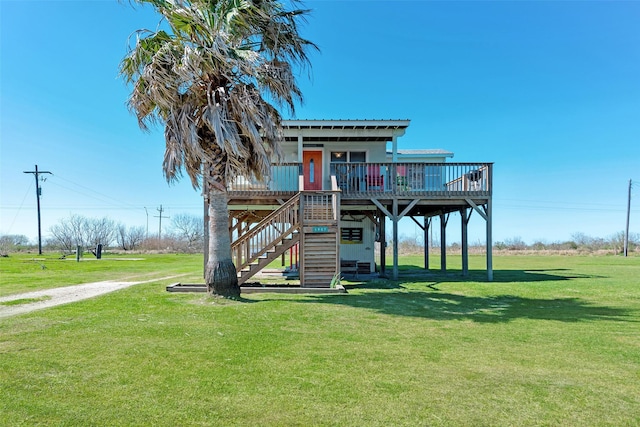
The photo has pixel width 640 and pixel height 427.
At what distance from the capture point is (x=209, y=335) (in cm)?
597

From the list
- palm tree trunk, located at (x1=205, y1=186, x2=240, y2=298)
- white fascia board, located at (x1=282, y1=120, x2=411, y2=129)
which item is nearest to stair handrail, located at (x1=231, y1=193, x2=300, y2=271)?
palm tree trunk, located at (x1=205, y1=186, x2=240, y2=298)

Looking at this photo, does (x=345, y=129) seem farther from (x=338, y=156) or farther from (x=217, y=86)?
(x=217, y=86)

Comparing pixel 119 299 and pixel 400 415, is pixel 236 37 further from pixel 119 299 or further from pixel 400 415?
pixel 400 415

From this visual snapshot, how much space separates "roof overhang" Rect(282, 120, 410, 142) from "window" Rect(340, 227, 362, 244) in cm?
450

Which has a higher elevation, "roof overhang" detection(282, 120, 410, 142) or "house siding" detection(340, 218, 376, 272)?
"roof overhang" detection(282, 120, 410, 142)

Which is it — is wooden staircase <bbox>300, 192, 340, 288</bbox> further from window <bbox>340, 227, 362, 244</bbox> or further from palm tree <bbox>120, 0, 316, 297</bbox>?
window <bbox>340, 227, 362, 244</bbox>

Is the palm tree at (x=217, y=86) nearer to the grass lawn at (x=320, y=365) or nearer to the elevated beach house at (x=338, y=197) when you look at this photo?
the elevated beach house at (x=338, y=197)

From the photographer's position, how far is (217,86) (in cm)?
934

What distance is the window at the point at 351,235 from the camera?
1831cm

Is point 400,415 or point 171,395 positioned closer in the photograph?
point 400,415

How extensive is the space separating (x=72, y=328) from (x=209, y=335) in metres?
2.48

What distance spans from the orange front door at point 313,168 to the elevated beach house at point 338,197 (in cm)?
5

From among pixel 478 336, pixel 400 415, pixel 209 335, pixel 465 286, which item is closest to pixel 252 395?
pixel 400 415

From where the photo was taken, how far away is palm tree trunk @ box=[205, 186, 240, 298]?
9.34 m
